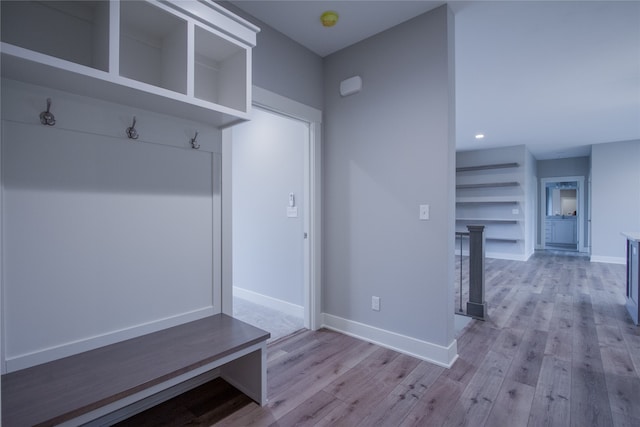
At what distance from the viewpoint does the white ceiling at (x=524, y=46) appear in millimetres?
2281

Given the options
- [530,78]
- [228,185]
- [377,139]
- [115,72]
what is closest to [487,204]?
[530,78]

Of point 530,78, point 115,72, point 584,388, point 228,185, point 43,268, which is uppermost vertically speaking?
point 530,78

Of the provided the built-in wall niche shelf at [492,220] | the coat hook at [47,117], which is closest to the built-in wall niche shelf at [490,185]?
the built-in wall niche shelf at [492,220]

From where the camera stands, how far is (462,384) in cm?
205

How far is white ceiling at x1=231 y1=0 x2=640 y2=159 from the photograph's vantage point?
2281 millimetres

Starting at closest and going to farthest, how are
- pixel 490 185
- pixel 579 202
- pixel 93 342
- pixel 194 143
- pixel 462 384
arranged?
pixel 93 342 → pixel 194 143 → pixel 462 384 → pixel 490 185 → pixel 579 202

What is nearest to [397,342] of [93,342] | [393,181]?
[393,181]

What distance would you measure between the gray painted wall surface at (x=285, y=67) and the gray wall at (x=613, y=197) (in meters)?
7.16

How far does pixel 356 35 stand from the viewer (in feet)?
8.68

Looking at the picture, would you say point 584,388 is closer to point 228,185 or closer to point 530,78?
point 228,185

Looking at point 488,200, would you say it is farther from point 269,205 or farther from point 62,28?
point 62,28

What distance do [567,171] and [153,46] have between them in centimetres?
1043

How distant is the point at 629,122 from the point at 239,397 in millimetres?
7006

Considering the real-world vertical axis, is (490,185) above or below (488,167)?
Result: below
